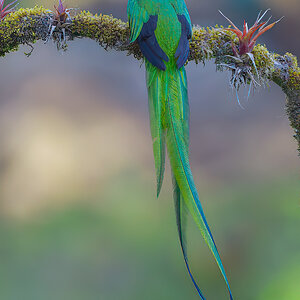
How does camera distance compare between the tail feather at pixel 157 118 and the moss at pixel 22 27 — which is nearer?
the tail feather at pixel 157 118

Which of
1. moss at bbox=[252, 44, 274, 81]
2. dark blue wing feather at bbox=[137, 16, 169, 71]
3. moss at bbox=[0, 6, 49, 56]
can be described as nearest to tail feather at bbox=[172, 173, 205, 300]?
dark blue wing feather at bbox=[137, 16, 169, 71]

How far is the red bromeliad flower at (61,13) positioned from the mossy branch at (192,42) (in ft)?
0.06

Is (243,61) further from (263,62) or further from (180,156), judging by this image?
(180,156)

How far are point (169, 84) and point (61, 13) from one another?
362mm

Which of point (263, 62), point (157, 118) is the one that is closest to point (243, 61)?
point (263, 62)

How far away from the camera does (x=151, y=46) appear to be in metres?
1.21

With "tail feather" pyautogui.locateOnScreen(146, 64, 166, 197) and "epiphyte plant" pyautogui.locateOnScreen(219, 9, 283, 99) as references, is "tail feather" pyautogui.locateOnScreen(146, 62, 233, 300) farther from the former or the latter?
"epiphyte plant" pyautogui.locateOnScreen(219, 9, 283, 99)

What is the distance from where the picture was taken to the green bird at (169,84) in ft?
3.53

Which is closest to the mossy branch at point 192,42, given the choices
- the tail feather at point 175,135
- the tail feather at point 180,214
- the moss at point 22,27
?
the moss at point 22,27

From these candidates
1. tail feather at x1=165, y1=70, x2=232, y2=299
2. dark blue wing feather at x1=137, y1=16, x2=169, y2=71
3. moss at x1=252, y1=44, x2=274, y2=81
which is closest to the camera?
tail feather at x1=165, y1=70, x2=232, y2=299

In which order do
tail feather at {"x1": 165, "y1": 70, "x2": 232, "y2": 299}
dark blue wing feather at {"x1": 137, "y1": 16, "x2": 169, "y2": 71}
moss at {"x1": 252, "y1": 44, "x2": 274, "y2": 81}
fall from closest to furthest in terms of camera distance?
tail feather at {"x1": 165, "y1": 70, "x2": 232, "y2": 299}
dark blue wing feather at {"x1": 137, "y1": 16, "x2": 169, "y2": 71}
moss at {"x1": 252, "y1": 44, "x2": 274, "y2": 81}

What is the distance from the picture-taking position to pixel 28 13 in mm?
1231

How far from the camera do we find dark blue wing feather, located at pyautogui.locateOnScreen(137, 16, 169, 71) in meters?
1.19

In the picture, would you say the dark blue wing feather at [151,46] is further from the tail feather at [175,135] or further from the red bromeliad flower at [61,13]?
the red bromeliad flower at [61,13]
